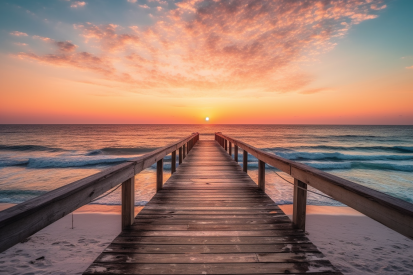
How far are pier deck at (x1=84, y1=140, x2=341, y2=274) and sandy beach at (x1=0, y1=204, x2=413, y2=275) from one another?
109 inches

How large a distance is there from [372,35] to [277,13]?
5605mm

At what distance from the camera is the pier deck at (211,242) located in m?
1.78

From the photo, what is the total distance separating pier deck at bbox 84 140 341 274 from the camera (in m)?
1.78

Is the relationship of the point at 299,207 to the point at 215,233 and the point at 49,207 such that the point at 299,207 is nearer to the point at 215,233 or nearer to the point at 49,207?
the point at 215,233

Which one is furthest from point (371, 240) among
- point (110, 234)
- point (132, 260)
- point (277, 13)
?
point (277, 13)

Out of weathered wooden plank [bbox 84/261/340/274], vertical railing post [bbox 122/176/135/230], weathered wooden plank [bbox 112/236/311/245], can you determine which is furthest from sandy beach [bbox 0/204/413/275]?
weathered wooden plank [bbox 84/261/340/274]

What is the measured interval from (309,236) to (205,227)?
483 cm

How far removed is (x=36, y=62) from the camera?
12.3 metres

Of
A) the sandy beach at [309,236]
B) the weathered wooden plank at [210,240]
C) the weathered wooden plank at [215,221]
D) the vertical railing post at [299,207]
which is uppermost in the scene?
the vertical railing post at [299,207]

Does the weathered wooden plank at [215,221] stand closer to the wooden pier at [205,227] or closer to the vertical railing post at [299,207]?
the wooden pier at [205,227]

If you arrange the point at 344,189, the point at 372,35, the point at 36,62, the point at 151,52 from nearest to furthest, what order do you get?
the point at 344,189, the point at 372,35, the point at 151,52, the point at 36,62

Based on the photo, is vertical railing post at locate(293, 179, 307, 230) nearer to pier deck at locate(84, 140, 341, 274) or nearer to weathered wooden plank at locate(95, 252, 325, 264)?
pier deck at locate(84, 140, 341, 274)

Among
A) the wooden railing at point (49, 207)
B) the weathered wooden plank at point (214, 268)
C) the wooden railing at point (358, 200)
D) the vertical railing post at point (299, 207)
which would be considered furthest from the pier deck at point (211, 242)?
the wooden railing at point (49, 207)

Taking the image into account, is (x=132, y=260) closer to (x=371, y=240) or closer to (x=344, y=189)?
(x=344, y=189)
